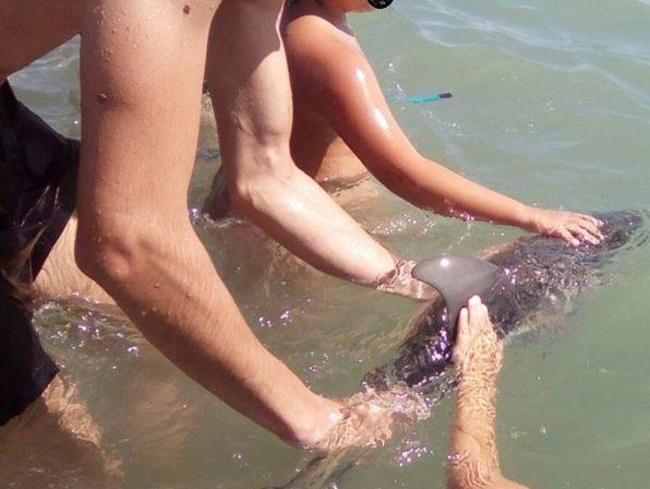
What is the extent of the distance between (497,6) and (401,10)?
0.57 metres

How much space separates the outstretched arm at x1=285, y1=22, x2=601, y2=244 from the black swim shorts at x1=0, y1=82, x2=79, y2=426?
34.1 inches

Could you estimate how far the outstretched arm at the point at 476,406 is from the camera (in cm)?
233

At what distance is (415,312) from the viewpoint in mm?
3012

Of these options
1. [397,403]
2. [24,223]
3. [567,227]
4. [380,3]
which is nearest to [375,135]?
[380,3]

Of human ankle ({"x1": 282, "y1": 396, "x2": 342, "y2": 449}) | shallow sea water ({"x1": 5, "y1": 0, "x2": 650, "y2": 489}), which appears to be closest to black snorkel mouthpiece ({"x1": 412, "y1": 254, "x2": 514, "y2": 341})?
shallow sea water ({"x1": 5, "y1": 0, "x2": 650, "y2": 489})

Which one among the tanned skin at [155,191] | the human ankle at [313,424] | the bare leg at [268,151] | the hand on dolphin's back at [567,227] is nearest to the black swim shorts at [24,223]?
the tanned skin at [155,191]

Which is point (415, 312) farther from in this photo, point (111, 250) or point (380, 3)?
point (111, 250)

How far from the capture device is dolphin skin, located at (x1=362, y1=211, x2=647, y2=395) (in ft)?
8.80

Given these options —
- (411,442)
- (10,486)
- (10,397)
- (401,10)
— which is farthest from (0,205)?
(401,10)

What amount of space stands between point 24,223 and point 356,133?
3.64 ft

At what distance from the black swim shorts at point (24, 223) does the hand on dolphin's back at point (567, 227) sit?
1.51 meters

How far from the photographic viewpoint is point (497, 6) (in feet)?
19.4

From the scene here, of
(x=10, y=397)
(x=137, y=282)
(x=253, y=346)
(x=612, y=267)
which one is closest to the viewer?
(x=137, y=282)

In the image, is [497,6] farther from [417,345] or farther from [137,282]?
[137,282]
